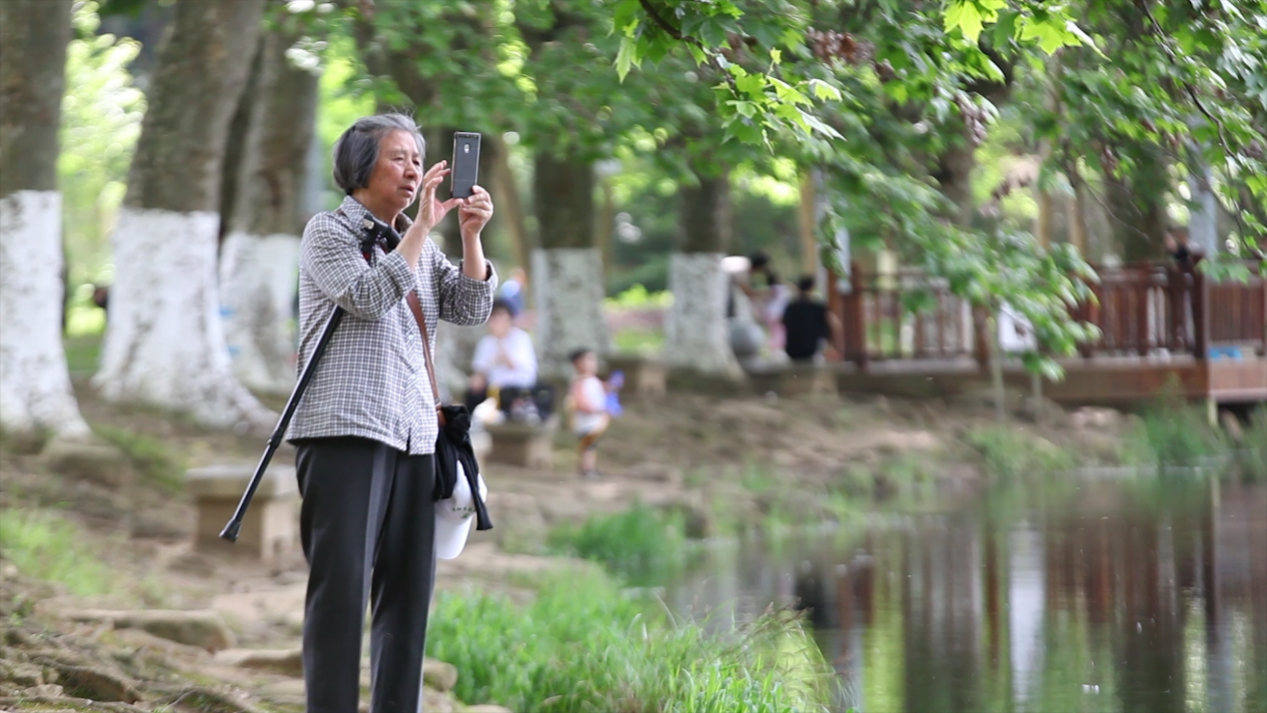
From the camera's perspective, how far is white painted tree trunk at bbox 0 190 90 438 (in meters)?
9.80

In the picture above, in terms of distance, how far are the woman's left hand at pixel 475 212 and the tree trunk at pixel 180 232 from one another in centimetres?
727

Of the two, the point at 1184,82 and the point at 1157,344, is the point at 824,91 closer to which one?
the point at 1184,82

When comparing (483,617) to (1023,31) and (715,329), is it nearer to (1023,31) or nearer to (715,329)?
(1023,31)

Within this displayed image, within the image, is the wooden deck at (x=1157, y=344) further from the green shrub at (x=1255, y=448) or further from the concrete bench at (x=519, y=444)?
the concrete bench at (x=519, y=444)

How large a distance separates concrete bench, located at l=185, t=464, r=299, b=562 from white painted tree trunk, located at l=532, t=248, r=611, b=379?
9272mm

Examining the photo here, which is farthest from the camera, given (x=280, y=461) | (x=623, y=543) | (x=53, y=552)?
(x=280, y=461)

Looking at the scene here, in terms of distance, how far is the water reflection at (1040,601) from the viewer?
6.84 metres

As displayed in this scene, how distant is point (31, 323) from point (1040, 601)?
601 cm

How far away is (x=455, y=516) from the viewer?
4.80m

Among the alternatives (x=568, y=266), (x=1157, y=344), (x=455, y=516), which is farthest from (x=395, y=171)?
(x=1157, y=344)

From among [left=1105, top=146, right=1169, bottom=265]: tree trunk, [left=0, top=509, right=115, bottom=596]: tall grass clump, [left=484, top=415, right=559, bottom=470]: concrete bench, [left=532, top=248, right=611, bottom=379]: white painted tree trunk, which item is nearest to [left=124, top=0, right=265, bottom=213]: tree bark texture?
[left=0, top=509, right=115, bottom=596]: tall grass clump

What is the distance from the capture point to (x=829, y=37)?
6.26 m

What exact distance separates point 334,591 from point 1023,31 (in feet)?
9.29

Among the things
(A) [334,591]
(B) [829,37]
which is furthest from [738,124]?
(A) [334,591]
